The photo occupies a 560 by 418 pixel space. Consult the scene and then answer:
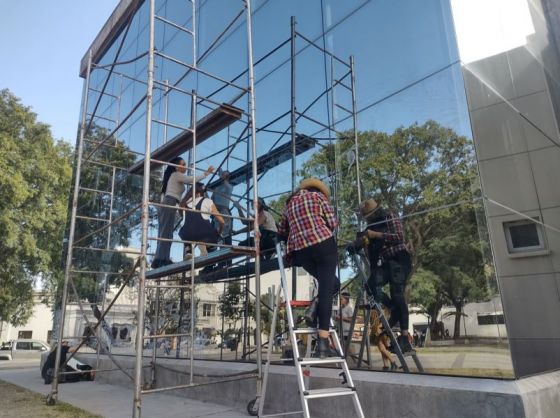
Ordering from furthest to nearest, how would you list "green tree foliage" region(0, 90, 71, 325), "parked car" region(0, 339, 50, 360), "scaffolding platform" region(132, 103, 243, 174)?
"parked car" region(0, 339, 50, 360) < "green tree foliage" region(0, 90, 71, 325) < "scaffolding platform" region(132, 103, 243, 174)

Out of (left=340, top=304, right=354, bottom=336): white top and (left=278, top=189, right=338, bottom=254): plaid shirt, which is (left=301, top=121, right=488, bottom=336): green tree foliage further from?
(left=278, top=189, right=338, bottom=254): plaid shirt

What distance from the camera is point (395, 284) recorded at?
420 cm

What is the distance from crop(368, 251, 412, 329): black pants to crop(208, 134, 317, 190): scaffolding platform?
2308 millimetres

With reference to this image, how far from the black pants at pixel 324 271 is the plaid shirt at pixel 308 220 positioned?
0.19 feet

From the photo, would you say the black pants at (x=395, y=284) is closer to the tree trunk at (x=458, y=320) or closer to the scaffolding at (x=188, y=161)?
the tree trunk at (x=458, y=320)

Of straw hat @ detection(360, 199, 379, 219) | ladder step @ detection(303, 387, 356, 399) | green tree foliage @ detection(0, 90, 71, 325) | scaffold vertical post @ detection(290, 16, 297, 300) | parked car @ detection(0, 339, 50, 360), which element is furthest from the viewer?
parked car @ detection(0, 339, 50, 360)

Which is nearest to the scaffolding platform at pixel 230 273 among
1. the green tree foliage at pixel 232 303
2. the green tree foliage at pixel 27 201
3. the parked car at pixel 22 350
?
the green tree foliage at pixel 232 303

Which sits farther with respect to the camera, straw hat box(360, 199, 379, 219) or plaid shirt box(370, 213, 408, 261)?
straw hat box(360, 199, 379, 219)

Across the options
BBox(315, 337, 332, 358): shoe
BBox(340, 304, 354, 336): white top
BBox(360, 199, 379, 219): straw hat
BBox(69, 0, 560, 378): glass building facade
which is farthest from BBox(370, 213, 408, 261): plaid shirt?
BBox(315, 337, 332, 358): shoe

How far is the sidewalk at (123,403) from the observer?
15.4 ft

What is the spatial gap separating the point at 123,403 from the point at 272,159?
4.05 metres

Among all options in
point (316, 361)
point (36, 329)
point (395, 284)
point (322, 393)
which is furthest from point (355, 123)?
point (36, 329)

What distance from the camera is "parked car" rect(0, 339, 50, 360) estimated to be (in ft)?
78.7

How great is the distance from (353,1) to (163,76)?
6076 mm
